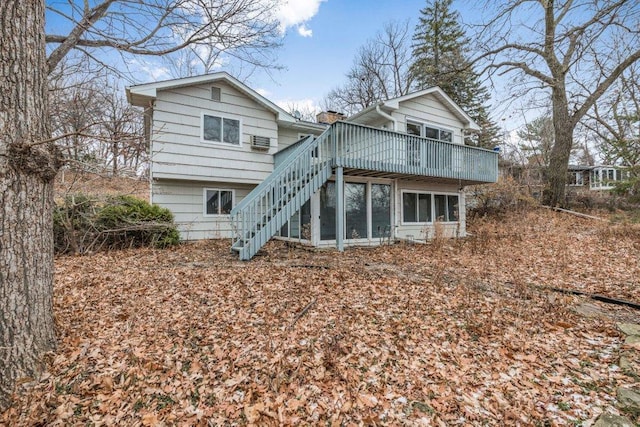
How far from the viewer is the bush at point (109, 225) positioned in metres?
7.32

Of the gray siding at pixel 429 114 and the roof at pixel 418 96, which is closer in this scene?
the roof at pixel 418 96

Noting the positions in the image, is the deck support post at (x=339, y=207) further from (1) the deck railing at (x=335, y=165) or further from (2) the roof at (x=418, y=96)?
(2) the roof at (x=418, y=96)

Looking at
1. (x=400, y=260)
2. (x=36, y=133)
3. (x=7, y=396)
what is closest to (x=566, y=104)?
(x=400, y=260)

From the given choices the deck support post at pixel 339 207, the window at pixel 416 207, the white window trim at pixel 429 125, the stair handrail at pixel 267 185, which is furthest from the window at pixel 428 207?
the stair handrail at pixel 267 185

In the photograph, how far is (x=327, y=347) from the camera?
3203mm

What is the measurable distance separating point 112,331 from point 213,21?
10.4 m

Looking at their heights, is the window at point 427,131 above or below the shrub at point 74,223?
above

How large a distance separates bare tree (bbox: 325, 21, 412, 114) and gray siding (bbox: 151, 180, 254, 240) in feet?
55.9

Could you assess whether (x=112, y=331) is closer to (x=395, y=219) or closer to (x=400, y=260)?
(x=400, y=260)

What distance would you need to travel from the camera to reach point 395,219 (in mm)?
10719

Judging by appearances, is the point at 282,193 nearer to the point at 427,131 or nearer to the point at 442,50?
the point at 427,131

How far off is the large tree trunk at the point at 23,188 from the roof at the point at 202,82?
255 inches

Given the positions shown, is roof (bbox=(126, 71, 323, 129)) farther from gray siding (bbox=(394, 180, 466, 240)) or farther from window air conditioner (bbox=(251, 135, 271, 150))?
gray siding (bbox=(394, 180, 466, 240))

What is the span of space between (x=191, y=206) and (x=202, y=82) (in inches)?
163
